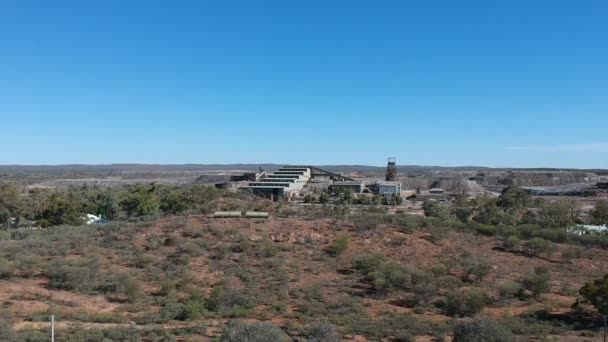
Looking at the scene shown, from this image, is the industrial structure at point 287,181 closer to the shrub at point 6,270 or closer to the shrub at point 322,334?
the shrub at point 6,270

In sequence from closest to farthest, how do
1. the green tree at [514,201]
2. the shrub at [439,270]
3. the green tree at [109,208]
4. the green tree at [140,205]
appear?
the shrub at [439,270], the green tree at [140,205], the green tree at [109,208], the green tree at [514,201]

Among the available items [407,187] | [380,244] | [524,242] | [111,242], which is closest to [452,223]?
[524,242]

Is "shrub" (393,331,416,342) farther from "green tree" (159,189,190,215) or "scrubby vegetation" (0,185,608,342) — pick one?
"green tree" (159,189,190,215)

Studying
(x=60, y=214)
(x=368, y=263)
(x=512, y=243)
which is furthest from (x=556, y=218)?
(x=60, y=214)

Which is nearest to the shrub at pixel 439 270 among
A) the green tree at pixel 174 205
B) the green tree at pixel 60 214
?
the green tree at pixel 174 205

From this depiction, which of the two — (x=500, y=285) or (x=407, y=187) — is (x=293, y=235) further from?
(x=407, y=187)

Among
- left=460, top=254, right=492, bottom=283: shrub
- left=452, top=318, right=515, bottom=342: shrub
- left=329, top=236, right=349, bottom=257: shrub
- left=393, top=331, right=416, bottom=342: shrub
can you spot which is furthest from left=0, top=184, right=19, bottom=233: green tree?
left=452, top=318, right=515, bottom=342: shrub
